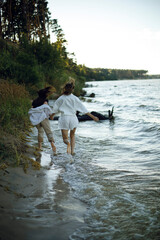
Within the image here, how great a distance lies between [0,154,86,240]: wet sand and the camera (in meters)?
2.49

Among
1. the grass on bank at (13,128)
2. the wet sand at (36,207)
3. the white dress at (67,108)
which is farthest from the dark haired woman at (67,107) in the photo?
the wet sand at (36,207)

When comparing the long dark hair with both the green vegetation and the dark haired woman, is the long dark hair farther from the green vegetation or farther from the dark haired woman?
the green vegetation

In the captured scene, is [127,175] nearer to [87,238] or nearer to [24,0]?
[87,238]

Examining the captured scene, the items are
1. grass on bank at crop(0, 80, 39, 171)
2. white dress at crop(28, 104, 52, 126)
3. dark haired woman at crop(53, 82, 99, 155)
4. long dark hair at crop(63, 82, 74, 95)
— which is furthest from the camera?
white dress at crop(28, 104, 52, 126)

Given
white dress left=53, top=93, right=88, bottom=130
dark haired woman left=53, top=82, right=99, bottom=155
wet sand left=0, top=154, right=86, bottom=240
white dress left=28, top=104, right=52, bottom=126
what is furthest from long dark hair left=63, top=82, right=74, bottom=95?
wet sand left=0, top=154, right=86, bottom=240

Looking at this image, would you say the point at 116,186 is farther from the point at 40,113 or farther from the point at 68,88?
the point at 40,113

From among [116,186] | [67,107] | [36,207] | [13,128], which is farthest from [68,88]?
[36,207]

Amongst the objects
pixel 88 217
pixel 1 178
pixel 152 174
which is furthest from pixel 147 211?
pixel 1 178

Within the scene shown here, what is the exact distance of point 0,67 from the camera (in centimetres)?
1509

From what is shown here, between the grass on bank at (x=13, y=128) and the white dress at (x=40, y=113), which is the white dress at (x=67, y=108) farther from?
the grass on bank at (x=13, y=128)

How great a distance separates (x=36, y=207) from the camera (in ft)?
10.1

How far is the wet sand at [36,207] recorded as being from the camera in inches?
98.2

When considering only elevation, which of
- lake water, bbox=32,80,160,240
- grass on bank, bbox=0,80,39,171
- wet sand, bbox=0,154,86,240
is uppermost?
grass on bank, bbox=0,80,39,171

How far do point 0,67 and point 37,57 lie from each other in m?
11.7
